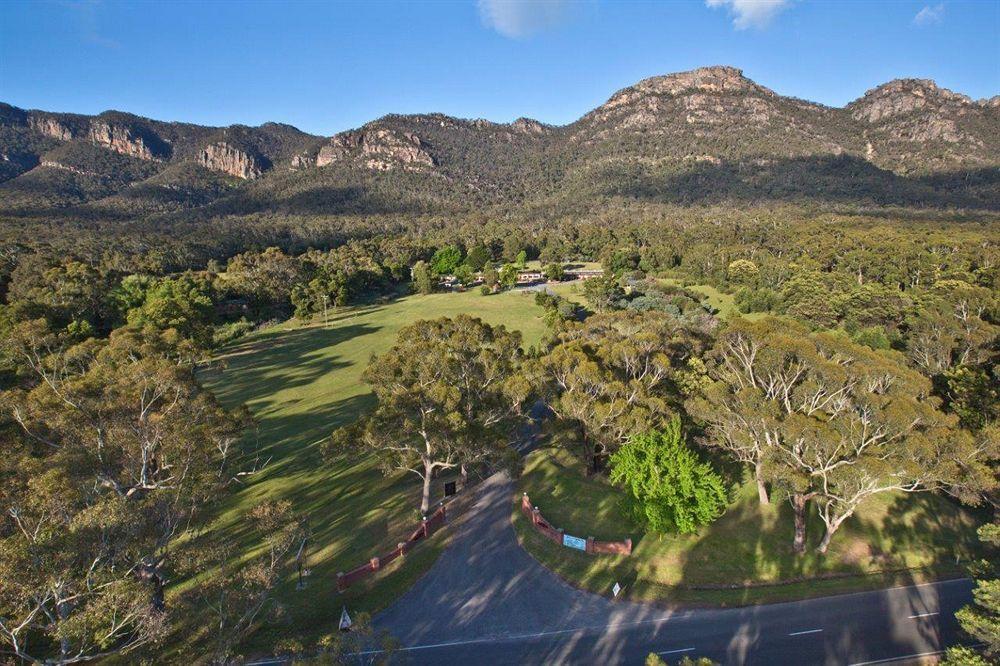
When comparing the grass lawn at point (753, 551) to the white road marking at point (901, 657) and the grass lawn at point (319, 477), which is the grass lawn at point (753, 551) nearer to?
the white road marking at point (901, 657)

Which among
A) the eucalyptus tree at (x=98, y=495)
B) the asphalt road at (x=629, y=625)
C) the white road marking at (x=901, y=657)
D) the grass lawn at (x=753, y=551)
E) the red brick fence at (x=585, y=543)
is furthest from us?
the red brick fence at (x=585, y=543)

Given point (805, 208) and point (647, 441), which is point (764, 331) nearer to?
point (647, 441)

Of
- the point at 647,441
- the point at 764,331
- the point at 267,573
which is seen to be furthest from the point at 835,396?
the point at 267,573

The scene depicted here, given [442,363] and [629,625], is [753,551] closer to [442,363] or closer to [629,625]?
[629,625]

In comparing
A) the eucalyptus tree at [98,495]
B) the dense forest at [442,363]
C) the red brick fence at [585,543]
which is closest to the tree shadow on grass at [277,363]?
the dense forest at [442,363]

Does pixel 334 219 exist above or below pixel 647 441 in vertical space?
above
